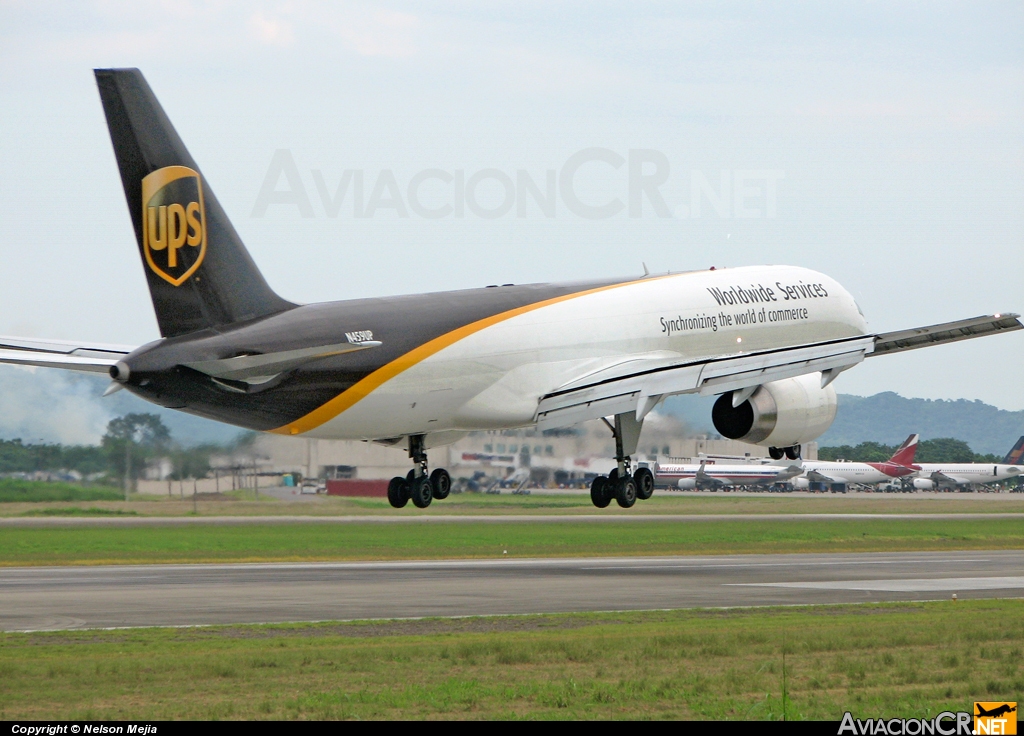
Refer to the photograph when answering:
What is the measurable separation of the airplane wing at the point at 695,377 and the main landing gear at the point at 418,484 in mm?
3132

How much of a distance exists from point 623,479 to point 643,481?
592 millimetres

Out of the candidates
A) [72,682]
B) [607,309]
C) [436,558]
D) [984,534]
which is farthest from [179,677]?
[984,534]

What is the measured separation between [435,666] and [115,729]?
7.21 metres

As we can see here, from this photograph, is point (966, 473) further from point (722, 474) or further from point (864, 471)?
point (722, 474)

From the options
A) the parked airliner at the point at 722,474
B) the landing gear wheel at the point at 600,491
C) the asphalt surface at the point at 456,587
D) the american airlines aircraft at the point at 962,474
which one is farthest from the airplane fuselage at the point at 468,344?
the american airlines aircraft at the point at 962,474

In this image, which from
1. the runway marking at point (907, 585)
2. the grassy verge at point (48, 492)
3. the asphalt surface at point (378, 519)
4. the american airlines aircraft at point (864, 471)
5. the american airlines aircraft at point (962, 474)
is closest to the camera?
the runway marking at point (907, 585)

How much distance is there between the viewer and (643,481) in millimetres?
38656

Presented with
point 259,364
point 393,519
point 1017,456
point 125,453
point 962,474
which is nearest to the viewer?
point 259,364

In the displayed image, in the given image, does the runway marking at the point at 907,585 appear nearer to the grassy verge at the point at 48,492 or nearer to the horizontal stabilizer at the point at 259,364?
the horizontal stabilizer at the point at 259,364

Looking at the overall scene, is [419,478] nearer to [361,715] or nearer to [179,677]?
[179,677]

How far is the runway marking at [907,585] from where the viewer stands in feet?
130

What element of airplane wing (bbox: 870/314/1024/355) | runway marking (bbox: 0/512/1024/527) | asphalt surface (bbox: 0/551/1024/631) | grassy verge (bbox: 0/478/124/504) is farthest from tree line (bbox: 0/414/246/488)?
airplane wing (bbox: 870/314/1024/355)

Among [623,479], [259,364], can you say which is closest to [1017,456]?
[623,479]

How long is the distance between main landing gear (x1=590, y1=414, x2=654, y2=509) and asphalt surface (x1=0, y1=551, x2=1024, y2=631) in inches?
102
